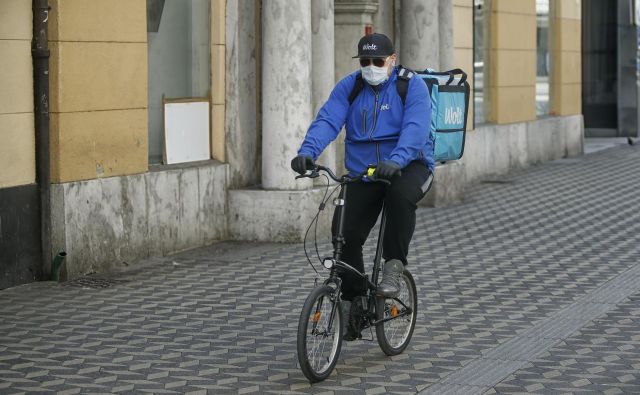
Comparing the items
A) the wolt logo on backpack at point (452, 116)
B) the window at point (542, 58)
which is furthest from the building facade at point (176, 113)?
the window at point (542, 58)

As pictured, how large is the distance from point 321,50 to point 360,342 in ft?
19.0

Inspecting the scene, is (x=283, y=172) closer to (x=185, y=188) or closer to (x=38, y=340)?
(x=185, y=188)

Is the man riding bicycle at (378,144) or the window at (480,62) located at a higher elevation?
the window at (480,62)

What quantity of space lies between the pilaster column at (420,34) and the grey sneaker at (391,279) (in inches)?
342

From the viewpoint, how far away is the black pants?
7.96 meters

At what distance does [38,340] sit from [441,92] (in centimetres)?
293

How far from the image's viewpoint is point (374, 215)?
320 inches

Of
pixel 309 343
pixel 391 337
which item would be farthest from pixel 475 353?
pixel 309 343

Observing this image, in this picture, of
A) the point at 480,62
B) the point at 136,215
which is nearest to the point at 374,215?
the point at 136,215

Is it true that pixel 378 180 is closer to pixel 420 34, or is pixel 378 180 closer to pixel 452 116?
pixel 452 116

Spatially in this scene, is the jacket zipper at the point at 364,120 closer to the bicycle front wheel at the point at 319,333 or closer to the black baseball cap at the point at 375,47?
the black baseball cap at the point at 375,47

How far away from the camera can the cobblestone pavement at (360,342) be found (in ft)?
25.0

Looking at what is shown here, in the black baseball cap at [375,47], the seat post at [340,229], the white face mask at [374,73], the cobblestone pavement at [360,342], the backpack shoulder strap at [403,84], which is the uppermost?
the black baseball cap at [375,47]

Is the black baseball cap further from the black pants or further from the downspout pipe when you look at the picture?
the downspout pipe
